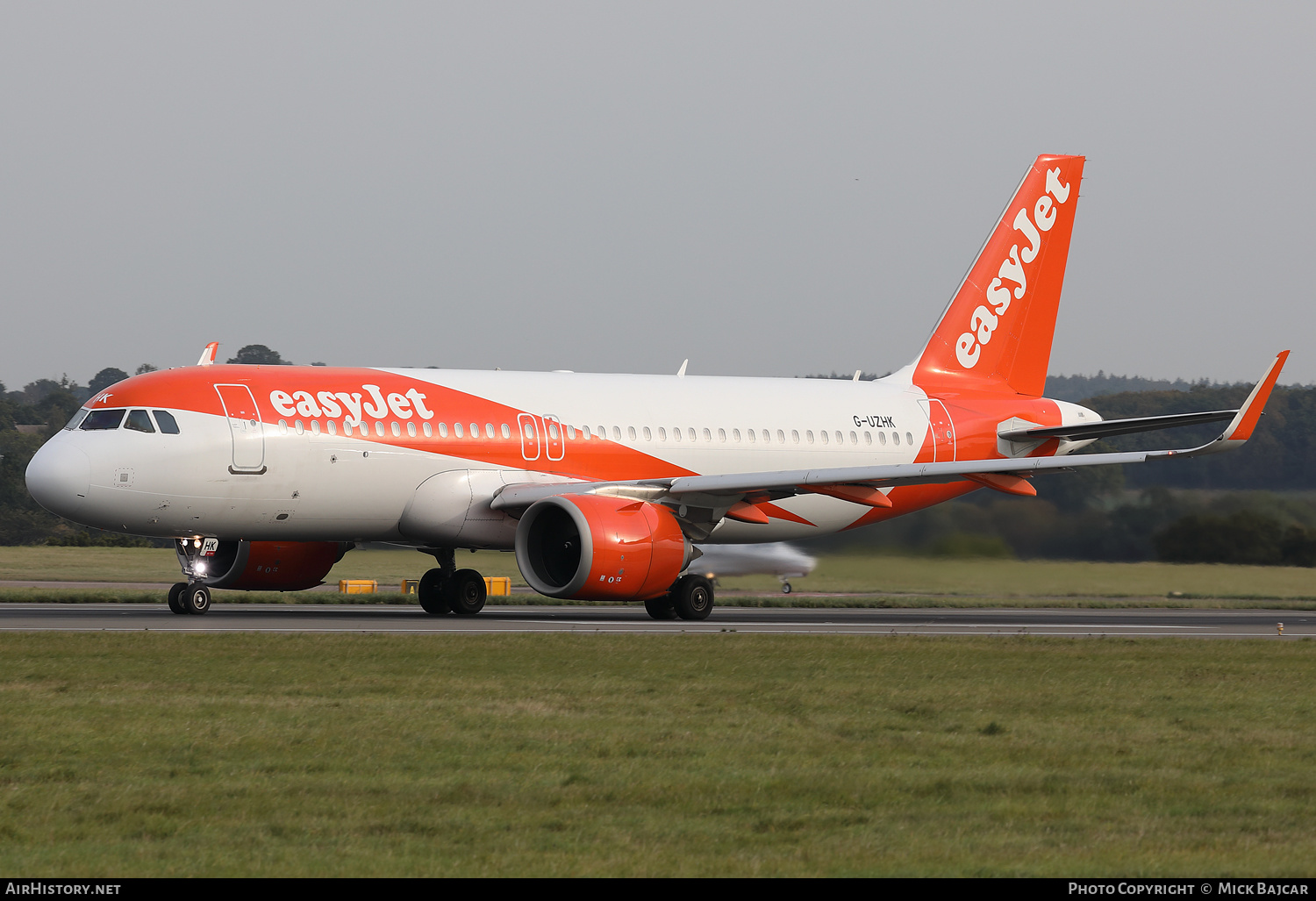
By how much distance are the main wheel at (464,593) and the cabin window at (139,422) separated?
19.8 ft

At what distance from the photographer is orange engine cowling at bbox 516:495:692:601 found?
23469 mm

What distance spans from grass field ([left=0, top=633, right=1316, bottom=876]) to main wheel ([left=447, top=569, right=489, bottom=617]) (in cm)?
888

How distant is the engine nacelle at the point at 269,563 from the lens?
2677cm

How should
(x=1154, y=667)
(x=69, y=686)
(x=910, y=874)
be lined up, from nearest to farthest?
(x=910, y=874), (x=69, y=686), (x=1154, y=667)

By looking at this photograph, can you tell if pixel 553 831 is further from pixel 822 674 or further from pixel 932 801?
pixel 822 674

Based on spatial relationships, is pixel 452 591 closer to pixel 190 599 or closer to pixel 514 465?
pixel 514 465

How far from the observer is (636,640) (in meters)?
20.1

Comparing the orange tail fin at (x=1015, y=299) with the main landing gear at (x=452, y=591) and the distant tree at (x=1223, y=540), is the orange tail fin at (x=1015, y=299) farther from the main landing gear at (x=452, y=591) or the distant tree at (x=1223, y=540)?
the main landing gear at (x=452, y=591)

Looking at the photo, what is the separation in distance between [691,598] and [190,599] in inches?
318

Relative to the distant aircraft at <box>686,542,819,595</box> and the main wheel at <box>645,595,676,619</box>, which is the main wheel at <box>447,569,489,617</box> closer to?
the main wheel at <box>645,595,676,619</box>

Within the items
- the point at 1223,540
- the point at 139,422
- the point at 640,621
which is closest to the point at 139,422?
the point at 139,422

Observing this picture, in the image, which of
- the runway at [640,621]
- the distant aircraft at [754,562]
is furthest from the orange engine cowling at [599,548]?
the distant aircraft at [754,562]

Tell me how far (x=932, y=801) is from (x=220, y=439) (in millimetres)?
16464

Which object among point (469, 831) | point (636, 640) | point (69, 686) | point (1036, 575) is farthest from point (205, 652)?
point (1036, 575)
